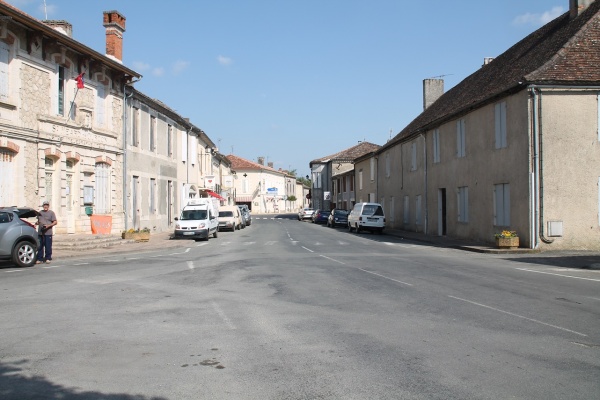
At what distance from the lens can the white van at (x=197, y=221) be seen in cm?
2852

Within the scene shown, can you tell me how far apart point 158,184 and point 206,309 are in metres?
25.9

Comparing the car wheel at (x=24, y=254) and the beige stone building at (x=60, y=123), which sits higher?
the beige stone building at (x=60, y=123)

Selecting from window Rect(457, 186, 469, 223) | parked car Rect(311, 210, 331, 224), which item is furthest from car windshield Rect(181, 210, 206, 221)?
parked car Rect(311, 210, 331, 224)

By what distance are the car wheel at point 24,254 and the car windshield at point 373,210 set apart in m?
23.6

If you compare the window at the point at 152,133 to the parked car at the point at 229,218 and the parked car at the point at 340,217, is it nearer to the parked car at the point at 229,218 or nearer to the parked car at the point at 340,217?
the parked car at the point at 229,218

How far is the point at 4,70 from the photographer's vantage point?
18719 mm

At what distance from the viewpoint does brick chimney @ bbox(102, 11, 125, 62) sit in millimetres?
28562

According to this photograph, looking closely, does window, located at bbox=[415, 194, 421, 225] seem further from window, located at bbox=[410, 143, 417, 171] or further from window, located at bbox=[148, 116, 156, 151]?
window, located at bbox=[148, 116, 156, 151]

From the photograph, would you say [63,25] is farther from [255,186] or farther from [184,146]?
[255,186]

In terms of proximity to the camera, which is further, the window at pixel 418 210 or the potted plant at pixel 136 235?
the window at pixel 418 210

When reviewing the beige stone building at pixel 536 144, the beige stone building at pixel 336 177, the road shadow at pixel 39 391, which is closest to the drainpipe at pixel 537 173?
the beige stone building at pixel 536 144

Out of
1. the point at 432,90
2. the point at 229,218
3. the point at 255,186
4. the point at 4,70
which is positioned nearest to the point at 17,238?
the point at 4,70

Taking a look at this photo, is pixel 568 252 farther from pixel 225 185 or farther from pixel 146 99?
pixel 225 185

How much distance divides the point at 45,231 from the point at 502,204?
1692cm
